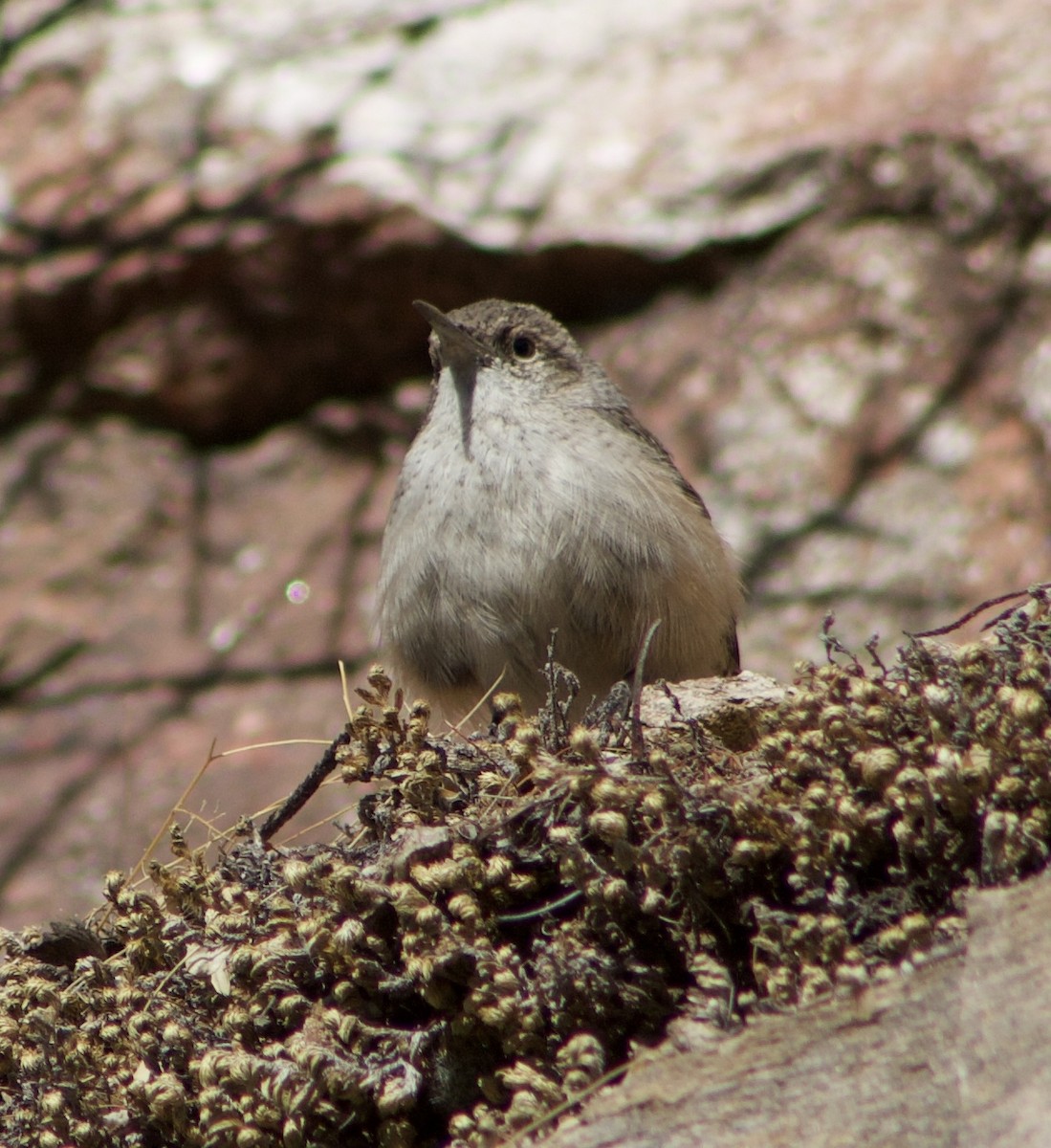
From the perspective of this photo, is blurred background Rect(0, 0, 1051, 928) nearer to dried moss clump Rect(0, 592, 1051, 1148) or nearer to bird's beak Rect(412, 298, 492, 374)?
bird's beak Rect(412, 298, 492, 374)

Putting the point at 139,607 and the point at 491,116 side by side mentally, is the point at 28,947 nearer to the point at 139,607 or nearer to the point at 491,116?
the point at 139,607

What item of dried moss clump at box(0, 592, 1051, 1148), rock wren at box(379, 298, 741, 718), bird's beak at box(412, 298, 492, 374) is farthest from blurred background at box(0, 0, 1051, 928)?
dried moss clump at box(0, 592, 1051, 1148)

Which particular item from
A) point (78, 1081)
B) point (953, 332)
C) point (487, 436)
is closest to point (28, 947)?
point (78, 1081)

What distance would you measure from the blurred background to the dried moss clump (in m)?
3.82

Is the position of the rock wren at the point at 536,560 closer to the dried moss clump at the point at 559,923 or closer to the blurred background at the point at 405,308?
the dried moss clump at the point at 559,923

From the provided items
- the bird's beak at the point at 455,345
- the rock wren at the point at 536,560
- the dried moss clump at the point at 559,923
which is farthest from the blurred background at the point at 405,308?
the dried moss clump at the point at 559,923

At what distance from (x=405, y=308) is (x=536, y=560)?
12.4ft

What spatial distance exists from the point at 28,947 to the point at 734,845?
1.52 meters

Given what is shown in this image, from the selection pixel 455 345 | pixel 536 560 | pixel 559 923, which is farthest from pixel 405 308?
pixel 559 923

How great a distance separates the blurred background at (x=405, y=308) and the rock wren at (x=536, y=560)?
77.7 inches

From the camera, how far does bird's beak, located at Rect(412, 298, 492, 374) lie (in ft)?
17.0

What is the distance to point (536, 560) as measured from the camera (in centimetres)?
446

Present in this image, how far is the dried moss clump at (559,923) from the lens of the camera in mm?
2217

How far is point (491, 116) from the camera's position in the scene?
8.09 m
